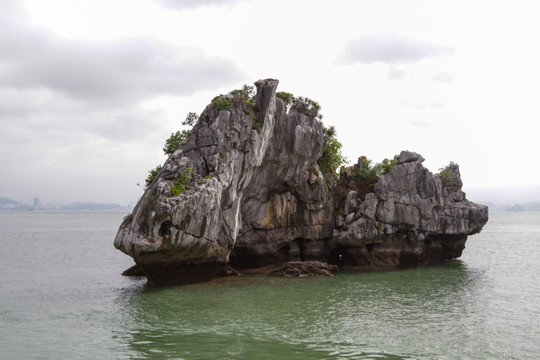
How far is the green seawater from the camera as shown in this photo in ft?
50.8

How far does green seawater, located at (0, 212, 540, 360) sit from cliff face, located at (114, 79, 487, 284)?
3.17 metres

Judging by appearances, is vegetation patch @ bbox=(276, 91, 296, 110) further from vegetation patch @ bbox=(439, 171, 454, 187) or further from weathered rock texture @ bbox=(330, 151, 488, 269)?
vegetation patch @ bbox=(439, 171, 454, 187)

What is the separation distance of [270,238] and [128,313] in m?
16.7

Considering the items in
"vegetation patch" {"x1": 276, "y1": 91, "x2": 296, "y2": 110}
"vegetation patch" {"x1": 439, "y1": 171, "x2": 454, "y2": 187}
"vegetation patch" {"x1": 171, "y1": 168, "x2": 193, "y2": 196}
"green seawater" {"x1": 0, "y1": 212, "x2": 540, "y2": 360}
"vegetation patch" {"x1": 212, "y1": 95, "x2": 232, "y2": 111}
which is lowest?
"green seawater" {"x1": 0, "y1": 212, "x2": 540, "y2": 360}

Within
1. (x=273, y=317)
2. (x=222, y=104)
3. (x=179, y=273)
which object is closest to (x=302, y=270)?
(x=179, y=273)

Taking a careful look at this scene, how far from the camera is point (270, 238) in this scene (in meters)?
35.7

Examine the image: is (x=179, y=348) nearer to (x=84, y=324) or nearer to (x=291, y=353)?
(x=291, y=353)

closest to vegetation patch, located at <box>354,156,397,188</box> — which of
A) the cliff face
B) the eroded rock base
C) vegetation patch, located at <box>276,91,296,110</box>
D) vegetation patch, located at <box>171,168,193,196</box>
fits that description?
the cliff face

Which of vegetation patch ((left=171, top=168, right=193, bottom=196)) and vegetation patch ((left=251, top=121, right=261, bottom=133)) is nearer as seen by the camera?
vegetation patch ((left=171, top=168, right=193, bottom=196))

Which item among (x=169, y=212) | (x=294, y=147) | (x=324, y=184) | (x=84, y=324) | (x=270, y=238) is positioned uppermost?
(x=294, y=147)

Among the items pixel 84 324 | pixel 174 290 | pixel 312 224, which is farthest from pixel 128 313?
pixel 312 224

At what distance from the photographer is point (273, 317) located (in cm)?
1980

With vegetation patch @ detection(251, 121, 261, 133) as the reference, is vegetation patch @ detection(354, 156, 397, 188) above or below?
below

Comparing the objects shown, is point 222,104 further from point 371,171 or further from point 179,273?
point 371,171
